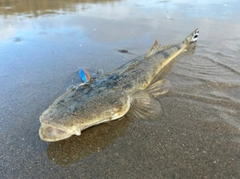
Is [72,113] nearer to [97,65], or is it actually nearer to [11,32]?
[97,65]

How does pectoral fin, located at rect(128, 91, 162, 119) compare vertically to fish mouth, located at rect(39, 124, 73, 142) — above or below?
below

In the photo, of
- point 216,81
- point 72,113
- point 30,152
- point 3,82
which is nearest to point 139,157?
point 72,113

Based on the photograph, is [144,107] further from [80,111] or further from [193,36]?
[193,36]

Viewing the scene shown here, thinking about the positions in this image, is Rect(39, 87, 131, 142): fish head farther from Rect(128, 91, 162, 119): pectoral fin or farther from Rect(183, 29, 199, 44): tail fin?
Rect(183, 29, 199, 44): tail fin

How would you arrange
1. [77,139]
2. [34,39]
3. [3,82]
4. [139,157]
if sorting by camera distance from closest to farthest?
[139,157], [77,139], [3,82], [34,39]

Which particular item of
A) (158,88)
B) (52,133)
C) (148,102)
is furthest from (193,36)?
(52,133)

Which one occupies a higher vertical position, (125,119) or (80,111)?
(80,111)

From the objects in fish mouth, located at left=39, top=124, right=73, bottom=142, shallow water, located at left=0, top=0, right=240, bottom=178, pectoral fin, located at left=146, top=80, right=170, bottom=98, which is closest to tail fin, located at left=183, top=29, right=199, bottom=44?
shallow water, located at left=0, top=0, right=240, bottom=178
